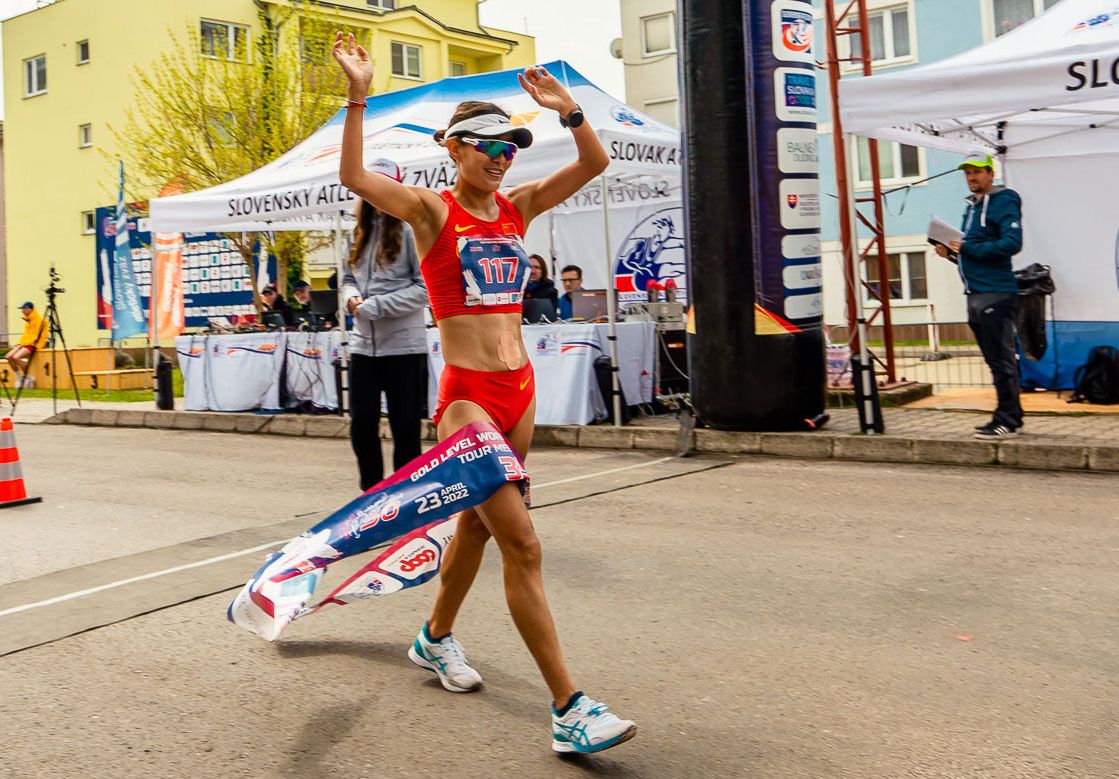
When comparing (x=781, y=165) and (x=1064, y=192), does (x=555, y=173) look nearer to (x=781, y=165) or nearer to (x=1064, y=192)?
(x=781, y=165)

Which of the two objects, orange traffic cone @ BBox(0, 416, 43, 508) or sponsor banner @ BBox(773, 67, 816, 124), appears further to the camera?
sponsor banner @ BBox(773, 67, 816, 124)

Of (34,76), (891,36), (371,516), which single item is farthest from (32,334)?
(891,36)

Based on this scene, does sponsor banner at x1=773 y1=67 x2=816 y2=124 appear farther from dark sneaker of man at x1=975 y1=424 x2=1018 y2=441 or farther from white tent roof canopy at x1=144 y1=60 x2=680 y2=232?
dark sneaker of man at x1=975 y1=424 x2=1018 y2=441

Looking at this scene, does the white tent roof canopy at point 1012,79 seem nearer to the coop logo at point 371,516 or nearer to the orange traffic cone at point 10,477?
the coop logo at point 371,516

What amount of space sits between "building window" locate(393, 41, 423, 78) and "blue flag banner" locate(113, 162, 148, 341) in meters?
22.3

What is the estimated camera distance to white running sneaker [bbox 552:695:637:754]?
333 cm

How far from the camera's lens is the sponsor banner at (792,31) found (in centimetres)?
1033

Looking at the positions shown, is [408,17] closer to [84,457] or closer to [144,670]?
[84,457]

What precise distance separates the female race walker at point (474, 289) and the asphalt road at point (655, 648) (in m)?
0.56

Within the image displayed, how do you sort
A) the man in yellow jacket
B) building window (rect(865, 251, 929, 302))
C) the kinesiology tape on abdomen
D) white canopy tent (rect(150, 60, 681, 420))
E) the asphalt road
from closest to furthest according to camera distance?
the asphalt road, the kinesiology tape on abdomen, white canopy tent (rect(150, 60, 681, 420)), the man in yellow jacket, building window (rect(865, 251, 929, 302))

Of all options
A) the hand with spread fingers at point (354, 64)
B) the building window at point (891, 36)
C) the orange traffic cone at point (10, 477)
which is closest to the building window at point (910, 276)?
the building window at point (891, 36)

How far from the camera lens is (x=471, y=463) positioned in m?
3.66

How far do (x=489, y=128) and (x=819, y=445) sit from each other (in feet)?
22.0

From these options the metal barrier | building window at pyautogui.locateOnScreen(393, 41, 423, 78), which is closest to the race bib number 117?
the metal barrier
